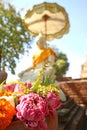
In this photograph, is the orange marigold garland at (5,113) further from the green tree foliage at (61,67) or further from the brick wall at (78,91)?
the green tree foliage at (61,67)

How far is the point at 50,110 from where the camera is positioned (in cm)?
222

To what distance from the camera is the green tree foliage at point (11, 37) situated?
23016 millimetres

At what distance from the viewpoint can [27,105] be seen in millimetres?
1867

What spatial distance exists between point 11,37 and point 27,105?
21.7 meters

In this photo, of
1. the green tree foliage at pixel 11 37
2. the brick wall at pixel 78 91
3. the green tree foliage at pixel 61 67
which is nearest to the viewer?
the brick wall at pixel 78 91

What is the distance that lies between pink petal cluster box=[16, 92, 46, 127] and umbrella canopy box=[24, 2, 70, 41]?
5.79 meters

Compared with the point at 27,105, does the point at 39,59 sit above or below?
above

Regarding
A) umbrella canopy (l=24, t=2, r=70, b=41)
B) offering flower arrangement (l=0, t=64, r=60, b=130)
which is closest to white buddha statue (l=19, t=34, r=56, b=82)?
umbrella canopy (l=24, t=2, r=70, b=41)

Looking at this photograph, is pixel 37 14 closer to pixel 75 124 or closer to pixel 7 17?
pixel 75 124

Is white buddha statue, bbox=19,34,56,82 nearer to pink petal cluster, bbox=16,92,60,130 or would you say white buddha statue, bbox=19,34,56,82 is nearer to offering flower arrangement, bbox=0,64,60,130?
offering flower arrangement, bbox=0,64,60,130

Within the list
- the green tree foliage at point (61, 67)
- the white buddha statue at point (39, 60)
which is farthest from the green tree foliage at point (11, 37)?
the white buddha statue at point (39, 60)

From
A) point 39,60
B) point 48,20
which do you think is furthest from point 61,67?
point 39,60

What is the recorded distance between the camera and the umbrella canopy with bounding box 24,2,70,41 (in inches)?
296

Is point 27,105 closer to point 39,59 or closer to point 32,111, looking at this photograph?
point 32,111
